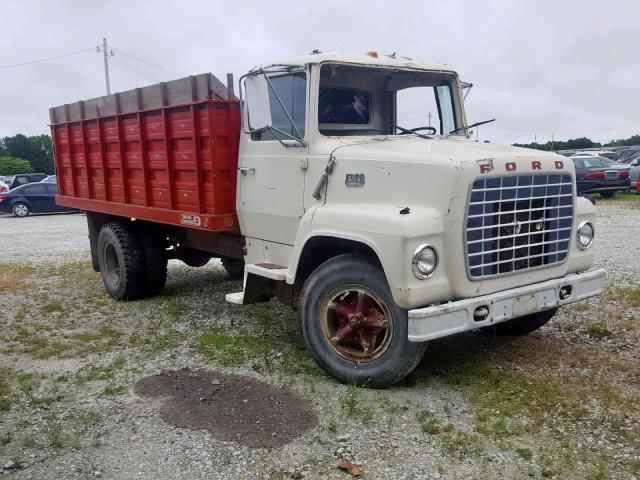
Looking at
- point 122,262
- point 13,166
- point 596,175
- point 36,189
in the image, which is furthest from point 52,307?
point 13,166

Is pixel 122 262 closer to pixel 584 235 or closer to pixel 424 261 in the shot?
pixel 424 261

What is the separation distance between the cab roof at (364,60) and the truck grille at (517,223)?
1732 millimetres

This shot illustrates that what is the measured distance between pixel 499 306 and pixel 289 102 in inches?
97.9

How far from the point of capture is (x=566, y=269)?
5.30 m

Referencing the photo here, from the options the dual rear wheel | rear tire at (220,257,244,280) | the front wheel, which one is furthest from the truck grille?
rear tire at (220,257,244,280)

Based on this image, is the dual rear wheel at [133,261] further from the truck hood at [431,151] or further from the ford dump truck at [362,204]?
the truck hood at [431,151]

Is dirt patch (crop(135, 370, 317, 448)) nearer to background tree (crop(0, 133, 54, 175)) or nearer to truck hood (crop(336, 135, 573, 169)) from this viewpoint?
truck hood (crop(336, 135, 573, 169))

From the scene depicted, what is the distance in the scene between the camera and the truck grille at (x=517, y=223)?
4582 millimetres

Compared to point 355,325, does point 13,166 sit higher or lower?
higher

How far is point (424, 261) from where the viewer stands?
439 cm

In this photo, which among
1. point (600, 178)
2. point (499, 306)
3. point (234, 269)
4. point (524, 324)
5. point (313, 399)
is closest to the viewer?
point (499, 306)

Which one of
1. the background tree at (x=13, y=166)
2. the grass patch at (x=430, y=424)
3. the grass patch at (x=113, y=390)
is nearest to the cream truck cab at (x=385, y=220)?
the grass patch at (x=430, y=424)

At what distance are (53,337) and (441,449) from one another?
4430 millimetres

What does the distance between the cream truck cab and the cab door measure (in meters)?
0.01
